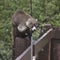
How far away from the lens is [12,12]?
13.0 feet

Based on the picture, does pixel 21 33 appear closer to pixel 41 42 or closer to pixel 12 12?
pixel 41 42

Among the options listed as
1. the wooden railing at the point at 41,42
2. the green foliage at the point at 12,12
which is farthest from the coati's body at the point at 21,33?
the green foliage at the point at 12,12

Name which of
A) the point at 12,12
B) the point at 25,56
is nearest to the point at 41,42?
the point at 25,56

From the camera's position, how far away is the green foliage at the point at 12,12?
2.66 metres

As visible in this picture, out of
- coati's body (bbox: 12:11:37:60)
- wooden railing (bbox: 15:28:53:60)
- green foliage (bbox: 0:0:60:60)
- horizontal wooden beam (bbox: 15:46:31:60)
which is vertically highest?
horizontal wooden beam (bbox: 15:46:31:60)

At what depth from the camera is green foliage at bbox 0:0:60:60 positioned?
266 centimetres

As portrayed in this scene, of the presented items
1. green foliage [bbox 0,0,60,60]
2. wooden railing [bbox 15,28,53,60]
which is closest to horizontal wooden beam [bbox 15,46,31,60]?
wooden railing [bbox 15,28,53,60]

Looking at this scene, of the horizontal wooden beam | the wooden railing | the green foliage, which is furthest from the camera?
the green foliage

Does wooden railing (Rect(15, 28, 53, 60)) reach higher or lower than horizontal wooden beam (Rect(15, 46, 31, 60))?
lower

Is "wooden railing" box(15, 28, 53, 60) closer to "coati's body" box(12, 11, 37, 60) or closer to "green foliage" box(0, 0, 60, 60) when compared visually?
Result: "coati's body" box(12, 11, 37, 60)

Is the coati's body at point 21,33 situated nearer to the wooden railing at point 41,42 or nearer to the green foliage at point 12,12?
the wooden railing at point 41,42

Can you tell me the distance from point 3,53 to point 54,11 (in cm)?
275

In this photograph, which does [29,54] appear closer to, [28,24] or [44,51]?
[28,24]

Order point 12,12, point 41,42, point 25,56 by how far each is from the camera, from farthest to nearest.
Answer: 1. point 12,12
2. point 41,42
3. point 25,56
